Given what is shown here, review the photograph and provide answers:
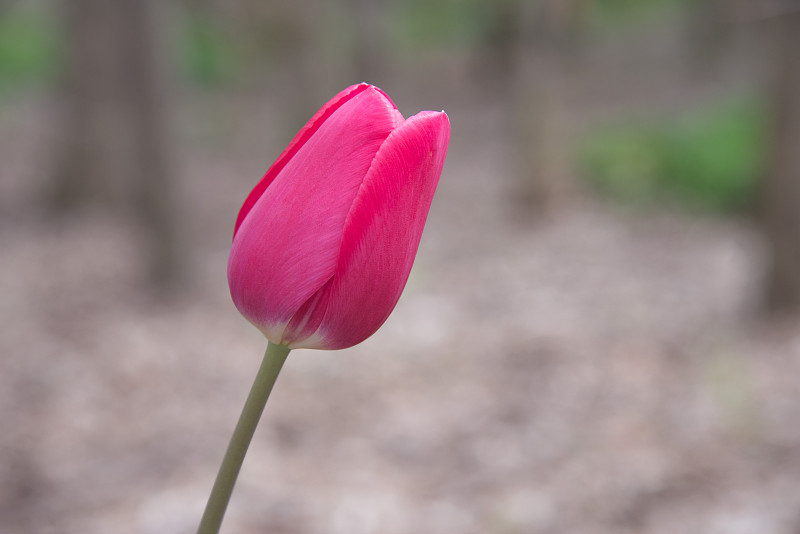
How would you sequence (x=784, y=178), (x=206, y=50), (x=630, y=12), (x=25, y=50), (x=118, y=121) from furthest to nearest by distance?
(x=630, y=12)
(x=206, y=50)
(x=25, y=50)
(x=118, y=121)
(x=784, y=178)

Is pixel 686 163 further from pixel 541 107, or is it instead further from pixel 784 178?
pixel 784 178

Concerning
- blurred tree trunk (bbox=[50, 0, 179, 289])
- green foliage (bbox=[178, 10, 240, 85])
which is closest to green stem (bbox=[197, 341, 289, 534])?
blurred tree trunk (bbox=[50, 0, 179, 289])

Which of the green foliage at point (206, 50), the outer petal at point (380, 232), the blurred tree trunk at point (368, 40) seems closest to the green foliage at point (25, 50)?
the green foliage at point (206, 50)

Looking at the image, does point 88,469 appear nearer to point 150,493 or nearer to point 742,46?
point 150,493

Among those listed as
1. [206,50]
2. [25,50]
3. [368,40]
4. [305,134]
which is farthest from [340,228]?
[25,50]

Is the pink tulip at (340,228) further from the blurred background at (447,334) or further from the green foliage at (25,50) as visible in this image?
the green foliage at (25,50)

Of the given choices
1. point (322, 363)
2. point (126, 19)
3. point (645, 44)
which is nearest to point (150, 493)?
point (322, 363)

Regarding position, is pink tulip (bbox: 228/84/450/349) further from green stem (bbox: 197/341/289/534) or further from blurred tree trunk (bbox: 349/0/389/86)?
blurred tree trunk (bbox: 349/0/389/86)
